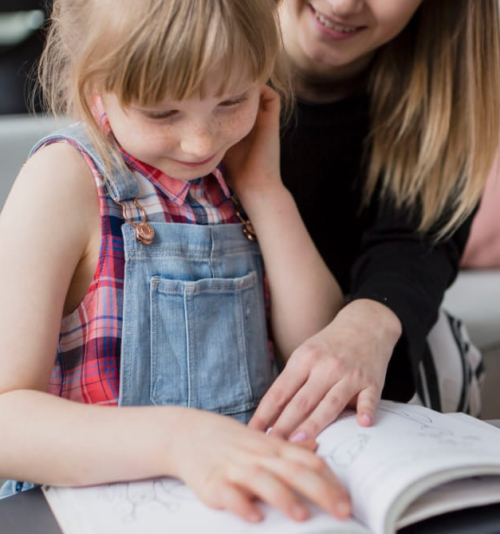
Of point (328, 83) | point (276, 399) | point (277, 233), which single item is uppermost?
point (328, 83)

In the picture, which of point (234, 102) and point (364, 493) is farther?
point (234, 102)

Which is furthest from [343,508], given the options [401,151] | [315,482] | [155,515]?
[401,151]

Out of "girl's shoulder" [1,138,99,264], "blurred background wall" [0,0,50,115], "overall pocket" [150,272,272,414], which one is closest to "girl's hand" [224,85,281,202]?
"overall pocket" [150,272,272,414]

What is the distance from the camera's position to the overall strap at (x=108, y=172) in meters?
0.77

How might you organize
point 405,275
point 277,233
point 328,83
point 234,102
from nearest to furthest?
point 234,102 < point 277,233 < point 405,275 < point 328,83

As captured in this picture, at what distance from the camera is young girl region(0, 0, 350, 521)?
615 millimetres

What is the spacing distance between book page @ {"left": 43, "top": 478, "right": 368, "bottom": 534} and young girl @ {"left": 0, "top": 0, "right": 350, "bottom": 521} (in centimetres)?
1

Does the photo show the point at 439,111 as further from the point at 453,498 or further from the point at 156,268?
the point at 453,498

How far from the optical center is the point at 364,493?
575mm

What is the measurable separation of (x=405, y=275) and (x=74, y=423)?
1.70 feet

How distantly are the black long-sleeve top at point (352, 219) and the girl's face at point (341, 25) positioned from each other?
0.09m

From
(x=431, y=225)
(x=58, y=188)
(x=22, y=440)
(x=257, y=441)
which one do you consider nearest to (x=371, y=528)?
(x=257, y=441)

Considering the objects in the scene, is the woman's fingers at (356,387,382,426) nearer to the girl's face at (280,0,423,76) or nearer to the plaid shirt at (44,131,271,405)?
the plaid shirt at (44,131,271,405)

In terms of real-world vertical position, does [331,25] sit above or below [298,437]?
above
